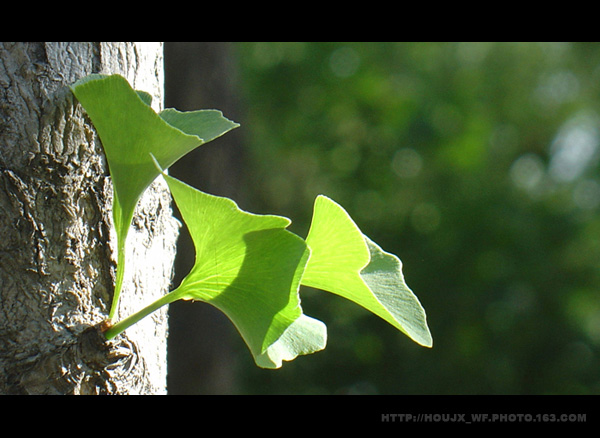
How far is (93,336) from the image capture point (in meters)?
0.38

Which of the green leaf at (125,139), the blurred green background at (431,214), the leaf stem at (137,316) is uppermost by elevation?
the green leaf at (125,139)

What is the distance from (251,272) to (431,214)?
Answer: 3.02 metres

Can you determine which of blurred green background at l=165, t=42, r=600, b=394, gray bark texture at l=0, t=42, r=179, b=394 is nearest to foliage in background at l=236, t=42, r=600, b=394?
blurred green background at l=165, t=42, r=600, b=394

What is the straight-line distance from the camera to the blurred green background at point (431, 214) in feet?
9.82

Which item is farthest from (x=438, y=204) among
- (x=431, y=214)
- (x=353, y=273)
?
(x=353, y=273)

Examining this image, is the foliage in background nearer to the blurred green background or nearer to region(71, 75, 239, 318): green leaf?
the blurred green background

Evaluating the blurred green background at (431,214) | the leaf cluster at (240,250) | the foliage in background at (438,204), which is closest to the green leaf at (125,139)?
the leaf cluster at (240,250)

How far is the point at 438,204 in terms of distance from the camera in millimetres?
3258

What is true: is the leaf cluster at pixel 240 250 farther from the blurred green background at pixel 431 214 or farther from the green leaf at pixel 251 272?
the blurred green background at pixel 431 214

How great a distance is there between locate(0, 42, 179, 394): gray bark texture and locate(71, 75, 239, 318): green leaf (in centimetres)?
4

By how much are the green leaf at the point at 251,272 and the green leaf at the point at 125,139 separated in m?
0.04

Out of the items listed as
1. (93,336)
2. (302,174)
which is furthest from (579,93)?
(93,336)

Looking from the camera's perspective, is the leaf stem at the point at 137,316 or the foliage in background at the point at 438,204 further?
the foliage in background at the point at 438,204

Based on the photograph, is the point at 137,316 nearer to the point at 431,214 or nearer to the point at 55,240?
the point at 55,240
